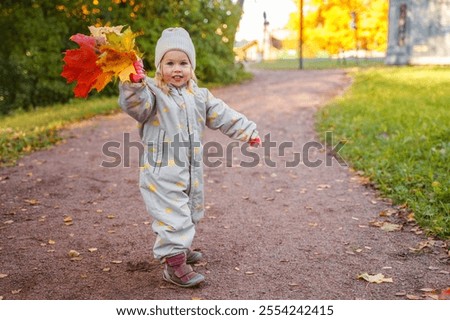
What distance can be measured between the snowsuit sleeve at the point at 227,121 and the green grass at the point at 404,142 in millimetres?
1857

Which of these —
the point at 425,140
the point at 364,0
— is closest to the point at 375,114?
the point at 425,140

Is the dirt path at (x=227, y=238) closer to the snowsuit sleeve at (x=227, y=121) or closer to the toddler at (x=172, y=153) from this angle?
the toddler at (x=172, y=153)

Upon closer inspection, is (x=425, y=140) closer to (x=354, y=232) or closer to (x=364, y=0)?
(x=354, y=232)

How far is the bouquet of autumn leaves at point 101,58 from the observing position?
3.07 metres

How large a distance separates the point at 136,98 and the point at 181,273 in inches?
45.0

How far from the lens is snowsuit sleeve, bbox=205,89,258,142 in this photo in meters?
3.65

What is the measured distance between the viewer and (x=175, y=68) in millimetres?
3410

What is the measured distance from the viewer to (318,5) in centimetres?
3228

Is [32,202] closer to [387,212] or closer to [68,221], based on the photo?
[68,221]

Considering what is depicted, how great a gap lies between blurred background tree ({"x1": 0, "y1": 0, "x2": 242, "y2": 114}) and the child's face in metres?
12.2

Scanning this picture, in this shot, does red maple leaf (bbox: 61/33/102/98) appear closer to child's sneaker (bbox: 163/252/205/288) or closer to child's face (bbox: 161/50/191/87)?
child's face (bbox: 161/50/191/87)

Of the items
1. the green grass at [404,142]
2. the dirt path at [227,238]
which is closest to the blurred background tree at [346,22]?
the green grass at [404,142]

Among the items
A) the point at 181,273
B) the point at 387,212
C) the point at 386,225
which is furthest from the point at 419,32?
the point at 181,273

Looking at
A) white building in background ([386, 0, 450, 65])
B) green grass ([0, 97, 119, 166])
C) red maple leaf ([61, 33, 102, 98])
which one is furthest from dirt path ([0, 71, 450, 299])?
white building in background ([386, 0, 450, 65])
